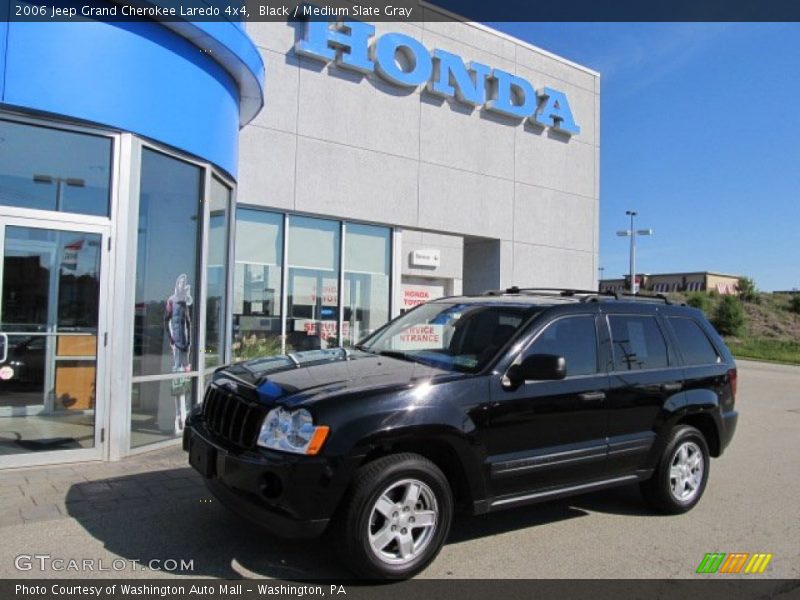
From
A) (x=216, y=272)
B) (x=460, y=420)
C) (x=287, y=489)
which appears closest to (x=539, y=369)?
(x=460, y=420)

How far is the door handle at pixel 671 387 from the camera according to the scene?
5.41 metres

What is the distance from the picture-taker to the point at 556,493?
4.67 m

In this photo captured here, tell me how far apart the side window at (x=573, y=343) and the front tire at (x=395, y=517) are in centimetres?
134

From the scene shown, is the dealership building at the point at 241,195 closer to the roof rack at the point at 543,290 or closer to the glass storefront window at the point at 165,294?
the glass storefront window at the point at 165,294

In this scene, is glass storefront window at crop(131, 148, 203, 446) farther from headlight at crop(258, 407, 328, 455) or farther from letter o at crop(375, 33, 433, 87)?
letter o at crop(375, 33, 433, 87)

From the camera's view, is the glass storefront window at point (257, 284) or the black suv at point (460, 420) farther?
the glass storefront window at point (257, 284)

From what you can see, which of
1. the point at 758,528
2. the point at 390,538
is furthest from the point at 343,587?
the point at 758,528

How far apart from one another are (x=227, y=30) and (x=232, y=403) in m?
4.48

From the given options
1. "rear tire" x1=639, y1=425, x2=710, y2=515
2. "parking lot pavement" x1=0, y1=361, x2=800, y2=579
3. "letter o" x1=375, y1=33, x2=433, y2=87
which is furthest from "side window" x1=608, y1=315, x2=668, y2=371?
"letter o" x1=375, y1=33, x2=433, y2=87

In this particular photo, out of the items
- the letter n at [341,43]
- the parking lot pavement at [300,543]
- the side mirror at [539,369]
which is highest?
the letter n at [341,43]

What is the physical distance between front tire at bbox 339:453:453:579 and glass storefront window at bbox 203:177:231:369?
4.48 metres

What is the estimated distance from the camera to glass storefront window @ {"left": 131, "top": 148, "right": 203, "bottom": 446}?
22.5 feet

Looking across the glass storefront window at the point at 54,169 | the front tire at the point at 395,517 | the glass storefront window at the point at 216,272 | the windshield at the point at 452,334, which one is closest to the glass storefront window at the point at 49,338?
the glass storefront window at the point at 54,169

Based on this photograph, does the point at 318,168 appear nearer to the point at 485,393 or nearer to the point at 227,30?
the point at 227,30
